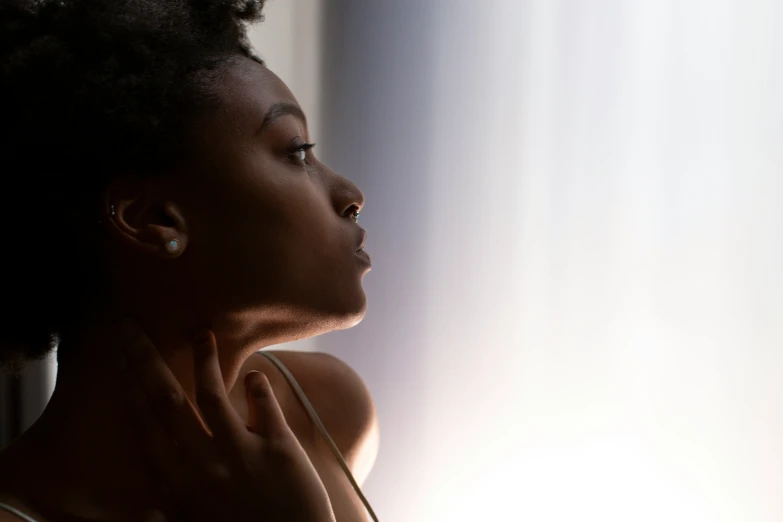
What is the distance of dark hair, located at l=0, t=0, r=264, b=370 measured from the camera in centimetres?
74

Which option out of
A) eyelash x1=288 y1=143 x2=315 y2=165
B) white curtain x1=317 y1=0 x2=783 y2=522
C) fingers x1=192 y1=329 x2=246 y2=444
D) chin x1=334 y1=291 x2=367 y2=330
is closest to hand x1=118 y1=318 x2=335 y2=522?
fingers x1=192 y1=329 x2=246 y2=444

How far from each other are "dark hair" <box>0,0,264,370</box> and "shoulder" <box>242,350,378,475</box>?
291 millimetres

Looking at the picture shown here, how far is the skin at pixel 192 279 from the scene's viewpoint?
2.52ft

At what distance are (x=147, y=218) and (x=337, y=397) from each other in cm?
36

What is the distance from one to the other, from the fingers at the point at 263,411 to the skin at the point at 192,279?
0.07m

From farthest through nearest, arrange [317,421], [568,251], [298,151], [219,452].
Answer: [568,251], [317,421], [298,151], [219,452]

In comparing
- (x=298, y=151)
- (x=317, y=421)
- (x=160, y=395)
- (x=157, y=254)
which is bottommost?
(x=317, y=421)

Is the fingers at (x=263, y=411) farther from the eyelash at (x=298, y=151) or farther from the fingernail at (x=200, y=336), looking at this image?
the eyelash at (x=298, y=151)

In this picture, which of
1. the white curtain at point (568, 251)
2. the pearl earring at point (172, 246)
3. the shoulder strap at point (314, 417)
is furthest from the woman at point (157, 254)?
the white curtain at point (568, 251)

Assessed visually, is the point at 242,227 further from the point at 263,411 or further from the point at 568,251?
the point at 568,251

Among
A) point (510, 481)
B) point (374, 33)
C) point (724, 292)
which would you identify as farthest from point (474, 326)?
point (374, 33)

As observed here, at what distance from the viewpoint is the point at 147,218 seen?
0.78 meters

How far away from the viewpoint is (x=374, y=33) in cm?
146

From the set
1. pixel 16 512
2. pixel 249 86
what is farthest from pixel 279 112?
pixel 16 512
